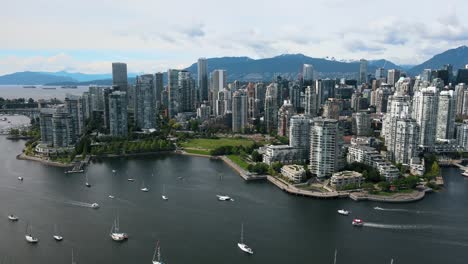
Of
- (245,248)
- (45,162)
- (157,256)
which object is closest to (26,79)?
(45,162)

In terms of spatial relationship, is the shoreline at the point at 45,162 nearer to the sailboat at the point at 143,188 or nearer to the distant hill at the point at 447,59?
the sailboat at the point at 143,188

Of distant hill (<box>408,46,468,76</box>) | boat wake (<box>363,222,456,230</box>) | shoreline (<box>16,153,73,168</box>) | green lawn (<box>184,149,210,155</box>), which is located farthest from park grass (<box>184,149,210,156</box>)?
distant hill (<box>408,46,468,76</box>)

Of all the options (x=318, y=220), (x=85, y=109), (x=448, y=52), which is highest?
(x=448, y=52)

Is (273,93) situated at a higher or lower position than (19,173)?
higher

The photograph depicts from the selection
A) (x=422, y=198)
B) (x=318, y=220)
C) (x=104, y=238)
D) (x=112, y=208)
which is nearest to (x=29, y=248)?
(x=104, y=238)

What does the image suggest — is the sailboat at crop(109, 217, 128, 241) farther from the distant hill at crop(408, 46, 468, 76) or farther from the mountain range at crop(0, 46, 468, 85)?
the distant hill at crop(408, 46, 468, 76)

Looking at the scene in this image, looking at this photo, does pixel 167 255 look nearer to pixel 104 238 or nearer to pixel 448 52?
pixel 104 238
